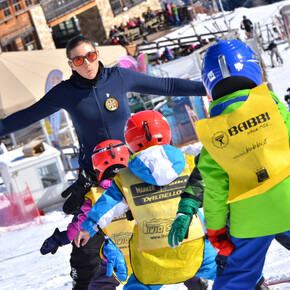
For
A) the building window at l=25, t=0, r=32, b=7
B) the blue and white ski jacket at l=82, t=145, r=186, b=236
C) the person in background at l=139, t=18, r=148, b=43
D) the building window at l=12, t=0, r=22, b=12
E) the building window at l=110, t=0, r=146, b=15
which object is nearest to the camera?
the blue and white ski jacket at l=82, t=145, r=186, b=236

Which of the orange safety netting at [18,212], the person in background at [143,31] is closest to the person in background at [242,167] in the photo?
the orange safety netting at [18,212]

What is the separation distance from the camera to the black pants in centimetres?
395

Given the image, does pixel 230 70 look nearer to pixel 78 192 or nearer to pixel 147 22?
pixel 78 192

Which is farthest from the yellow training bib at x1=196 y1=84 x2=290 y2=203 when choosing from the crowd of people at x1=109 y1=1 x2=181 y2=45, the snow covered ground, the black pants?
the crowd of people at x1=109 y1=1 x2=181 y2=45

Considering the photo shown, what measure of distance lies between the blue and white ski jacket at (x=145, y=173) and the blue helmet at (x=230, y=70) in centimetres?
52

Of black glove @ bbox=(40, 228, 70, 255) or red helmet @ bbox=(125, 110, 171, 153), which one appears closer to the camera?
red helmet @ bbox=(125, 110, 171, 153)

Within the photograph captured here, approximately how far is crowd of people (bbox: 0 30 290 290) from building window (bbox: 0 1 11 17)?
28.9m

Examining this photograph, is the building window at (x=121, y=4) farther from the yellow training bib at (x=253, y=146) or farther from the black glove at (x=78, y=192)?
the yellow training bib at (x=253, y=146)

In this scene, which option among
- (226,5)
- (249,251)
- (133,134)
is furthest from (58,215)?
(226,5)

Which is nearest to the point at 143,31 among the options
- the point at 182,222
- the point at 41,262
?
the point at 41,262

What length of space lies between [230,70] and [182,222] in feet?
2.54

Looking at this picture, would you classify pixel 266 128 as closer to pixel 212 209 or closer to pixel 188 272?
pixel 212 209

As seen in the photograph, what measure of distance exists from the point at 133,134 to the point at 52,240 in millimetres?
978

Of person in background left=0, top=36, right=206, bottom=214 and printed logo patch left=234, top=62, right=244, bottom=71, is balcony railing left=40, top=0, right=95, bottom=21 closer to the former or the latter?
person in background left=0, top=36, right=206, bottom=214
